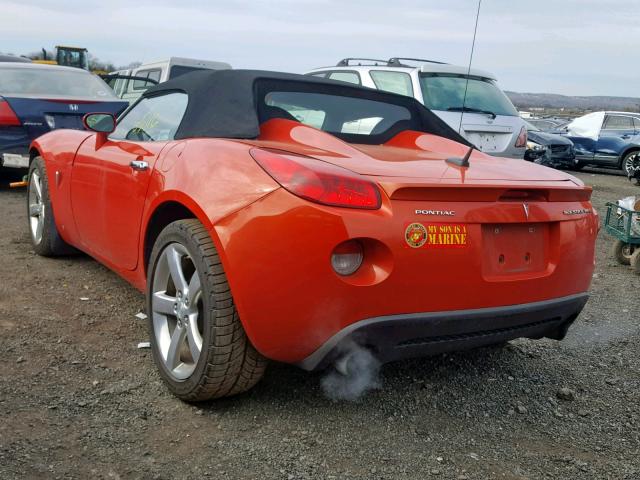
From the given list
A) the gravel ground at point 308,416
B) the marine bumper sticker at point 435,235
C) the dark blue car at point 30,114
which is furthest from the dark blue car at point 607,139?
the marine bumper sticker at point 435,235

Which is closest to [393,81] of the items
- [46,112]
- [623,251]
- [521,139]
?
[521,139]

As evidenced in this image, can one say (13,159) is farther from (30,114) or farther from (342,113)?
(342,113)

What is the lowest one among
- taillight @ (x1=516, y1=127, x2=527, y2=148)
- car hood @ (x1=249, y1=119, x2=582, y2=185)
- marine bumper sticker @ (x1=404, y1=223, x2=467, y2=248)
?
taillight @ (x1=516, y1=127, x2=527, y2=148)

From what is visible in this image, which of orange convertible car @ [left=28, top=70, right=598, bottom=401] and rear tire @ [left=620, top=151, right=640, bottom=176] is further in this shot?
rear tire @ [left=620, top=151, right=640, bottom=176]

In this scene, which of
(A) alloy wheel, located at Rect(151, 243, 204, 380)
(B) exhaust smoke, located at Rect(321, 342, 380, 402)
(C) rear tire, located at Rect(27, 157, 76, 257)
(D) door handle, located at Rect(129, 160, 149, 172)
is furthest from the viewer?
(C) rear tire, located at Rect(27, 157, 76, 257)

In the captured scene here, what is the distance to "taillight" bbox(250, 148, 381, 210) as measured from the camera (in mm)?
2297

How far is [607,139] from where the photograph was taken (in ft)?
55.0

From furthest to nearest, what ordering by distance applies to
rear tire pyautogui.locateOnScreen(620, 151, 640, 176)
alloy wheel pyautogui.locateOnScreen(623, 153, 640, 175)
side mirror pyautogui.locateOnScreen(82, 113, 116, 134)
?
1. rear tire pyautogui.locateOnScreen(620, 151, 640, 176)
2. alloy wheel pyautogui.locateOnScreen(623, 153, 640, 175)
3. side mirror pyautogui.locateOnScreen(82, 113, 116, 134)

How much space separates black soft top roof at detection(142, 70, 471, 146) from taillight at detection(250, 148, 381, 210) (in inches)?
23.8

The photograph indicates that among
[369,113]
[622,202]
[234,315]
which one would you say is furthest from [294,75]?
[622,202]

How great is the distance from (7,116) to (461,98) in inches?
209

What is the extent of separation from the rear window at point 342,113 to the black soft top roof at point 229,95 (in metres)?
0.04

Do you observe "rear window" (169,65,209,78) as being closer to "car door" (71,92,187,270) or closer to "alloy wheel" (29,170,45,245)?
"alloy wheel" (29,170,45,245)

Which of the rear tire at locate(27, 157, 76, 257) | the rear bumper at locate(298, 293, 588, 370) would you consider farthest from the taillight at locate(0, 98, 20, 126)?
the rear bumper at locate(298, 293, 588, 370)
